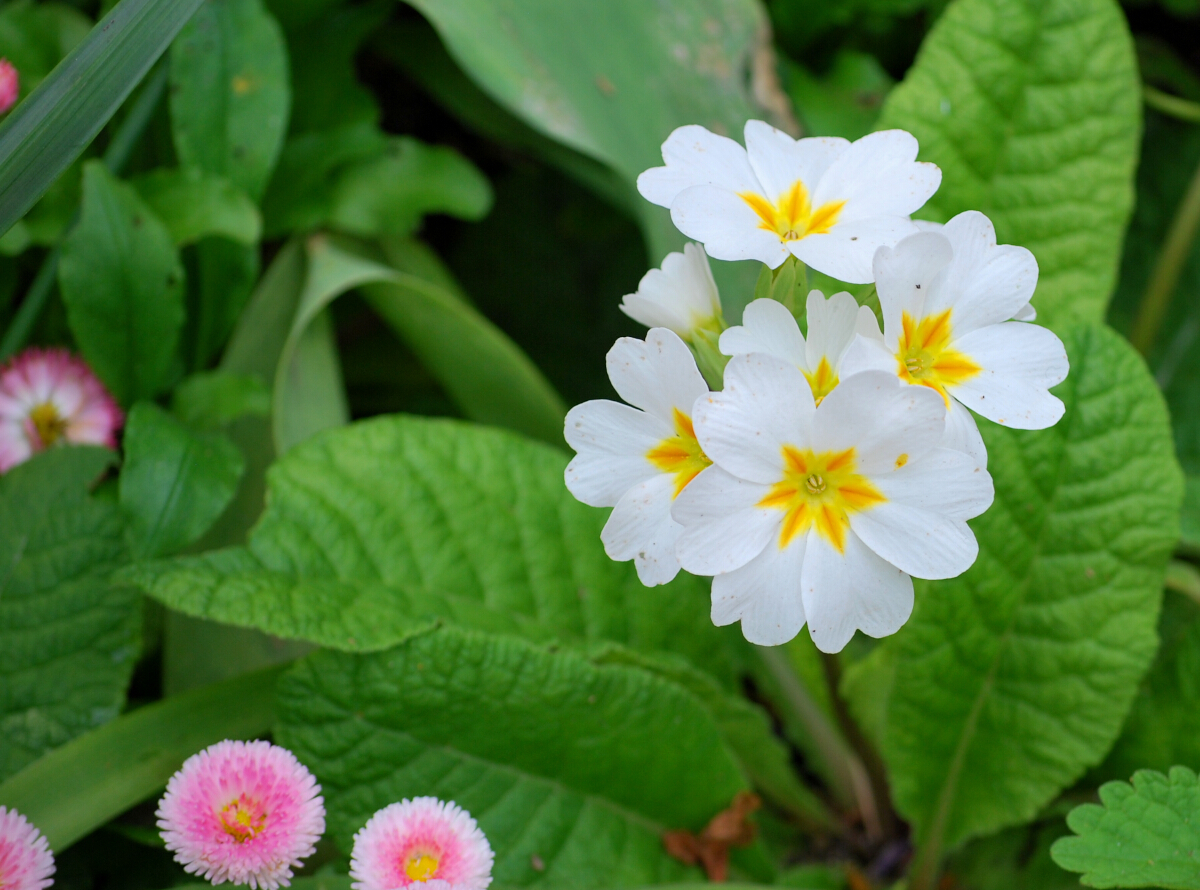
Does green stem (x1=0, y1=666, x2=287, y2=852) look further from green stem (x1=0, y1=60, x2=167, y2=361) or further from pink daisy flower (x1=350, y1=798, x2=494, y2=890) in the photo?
green stem (x1=0, y1=60, x2=167, y2=361)

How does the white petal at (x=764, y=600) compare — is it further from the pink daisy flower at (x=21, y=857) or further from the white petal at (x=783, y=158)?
the pink daisy flower at (x=21, y=857)

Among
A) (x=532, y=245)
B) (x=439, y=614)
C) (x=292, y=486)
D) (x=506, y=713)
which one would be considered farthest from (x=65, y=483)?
(x=532, y=245)

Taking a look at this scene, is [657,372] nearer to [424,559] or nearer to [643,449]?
[643,449]

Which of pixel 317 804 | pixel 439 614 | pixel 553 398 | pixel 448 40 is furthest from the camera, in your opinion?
pixel 553 398

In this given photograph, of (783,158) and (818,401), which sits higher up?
(783,158)

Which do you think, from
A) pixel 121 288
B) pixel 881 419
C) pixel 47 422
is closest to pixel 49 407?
pixel 47 422

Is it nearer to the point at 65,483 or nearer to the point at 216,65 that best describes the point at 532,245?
the point at 216,65

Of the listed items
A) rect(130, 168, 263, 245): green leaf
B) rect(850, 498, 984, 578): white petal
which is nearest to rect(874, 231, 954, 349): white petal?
rect(850, 498, 984, 578): white petal
